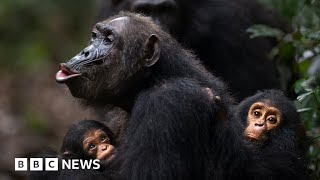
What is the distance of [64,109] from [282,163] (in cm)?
796

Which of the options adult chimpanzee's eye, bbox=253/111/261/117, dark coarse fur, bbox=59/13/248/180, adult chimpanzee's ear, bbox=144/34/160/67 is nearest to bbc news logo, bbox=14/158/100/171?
dark coarse fur, bbox=59/13/248/180

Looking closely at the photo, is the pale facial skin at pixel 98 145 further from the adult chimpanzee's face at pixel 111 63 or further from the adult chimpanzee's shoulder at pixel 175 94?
the adult chimpanzee's shoulder at pixel 175 94

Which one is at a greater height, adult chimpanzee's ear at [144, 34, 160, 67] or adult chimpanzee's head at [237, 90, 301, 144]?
adult chimpanzee's ear at [144, 34, 160, 67]

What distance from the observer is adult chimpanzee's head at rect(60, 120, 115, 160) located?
20.8 ft

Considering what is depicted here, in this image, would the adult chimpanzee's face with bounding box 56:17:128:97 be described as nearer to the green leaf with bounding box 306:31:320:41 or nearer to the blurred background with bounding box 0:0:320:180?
the green leaf with bounding box 306:31:320:41

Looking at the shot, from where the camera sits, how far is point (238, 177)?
589 centimetres

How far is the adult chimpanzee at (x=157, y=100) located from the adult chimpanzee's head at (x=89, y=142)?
0.71 feet

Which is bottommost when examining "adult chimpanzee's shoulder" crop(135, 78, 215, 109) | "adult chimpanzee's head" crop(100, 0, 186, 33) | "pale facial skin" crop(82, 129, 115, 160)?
"pale facial skin" crop(82, 129, 115, 160)

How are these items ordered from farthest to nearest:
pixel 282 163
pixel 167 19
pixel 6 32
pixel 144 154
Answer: pixel 6 32 → pixel 167 19 → pixel 282 163 → pixel 144 154

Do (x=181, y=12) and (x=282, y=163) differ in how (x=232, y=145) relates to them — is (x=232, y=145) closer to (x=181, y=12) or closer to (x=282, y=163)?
(x=282, y=163)

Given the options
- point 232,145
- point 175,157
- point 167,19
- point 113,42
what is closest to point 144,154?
point 175,157

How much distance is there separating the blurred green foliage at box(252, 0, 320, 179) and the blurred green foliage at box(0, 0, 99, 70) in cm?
617

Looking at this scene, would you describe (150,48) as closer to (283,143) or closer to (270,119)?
(270,119)

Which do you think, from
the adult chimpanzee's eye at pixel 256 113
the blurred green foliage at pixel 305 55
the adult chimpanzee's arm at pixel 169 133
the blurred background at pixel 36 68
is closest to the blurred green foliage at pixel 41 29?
the blurred background at pixel 36 68
